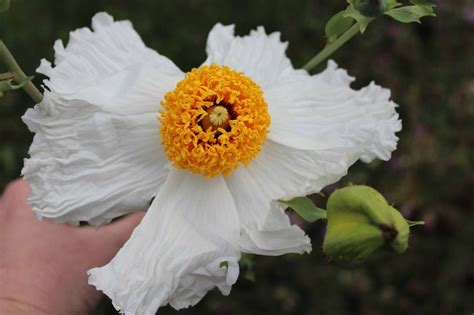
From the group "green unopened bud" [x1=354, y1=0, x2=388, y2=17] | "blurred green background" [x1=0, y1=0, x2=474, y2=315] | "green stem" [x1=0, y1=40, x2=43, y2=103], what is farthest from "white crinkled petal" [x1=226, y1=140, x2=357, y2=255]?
"blurred green background" [x1=0, y1=0, x2=474, y2=315]

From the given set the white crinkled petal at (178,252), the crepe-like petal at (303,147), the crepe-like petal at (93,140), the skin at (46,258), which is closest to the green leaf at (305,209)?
the crepe-like petal at (303,147)

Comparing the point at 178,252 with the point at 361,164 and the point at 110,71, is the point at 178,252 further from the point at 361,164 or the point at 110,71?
the point at 361,164

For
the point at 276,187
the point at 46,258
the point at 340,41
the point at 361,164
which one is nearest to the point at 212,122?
the point at 276,187

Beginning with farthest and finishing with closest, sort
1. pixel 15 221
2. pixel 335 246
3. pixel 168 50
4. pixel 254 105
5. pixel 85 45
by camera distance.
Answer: pixel 168 50 < pixel 15 221 < pixel 85 45 < pixel 254 105 < pixel 335 246

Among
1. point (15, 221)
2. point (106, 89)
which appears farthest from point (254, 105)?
point (15, 221)

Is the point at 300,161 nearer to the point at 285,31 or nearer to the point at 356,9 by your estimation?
the point at 356,9

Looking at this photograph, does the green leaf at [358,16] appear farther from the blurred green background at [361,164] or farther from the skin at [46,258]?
the blurred green background at [361,164]

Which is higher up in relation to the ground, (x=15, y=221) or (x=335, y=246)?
(x=335, y=246)
